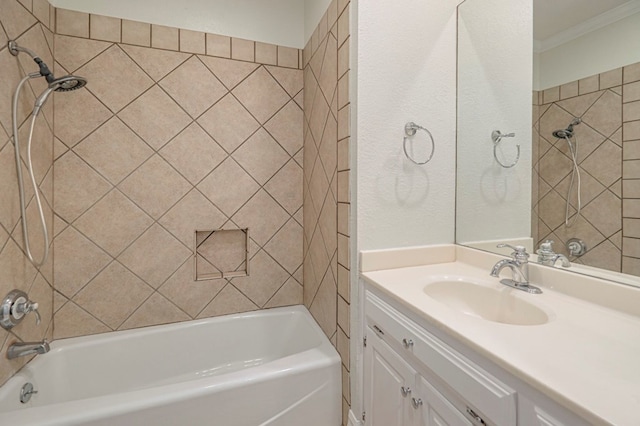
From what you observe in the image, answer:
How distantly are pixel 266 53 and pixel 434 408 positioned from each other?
205 cm

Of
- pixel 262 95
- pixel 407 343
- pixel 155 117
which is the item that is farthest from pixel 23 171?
pixel 407 343

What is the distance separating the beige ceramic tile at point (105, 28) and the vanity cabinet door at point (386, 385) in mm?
2049

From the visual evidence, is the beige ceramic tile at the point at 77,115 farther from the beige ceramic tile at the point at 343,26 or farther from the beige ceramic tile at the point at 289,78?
the beige ceramic tile at the point at 343,26

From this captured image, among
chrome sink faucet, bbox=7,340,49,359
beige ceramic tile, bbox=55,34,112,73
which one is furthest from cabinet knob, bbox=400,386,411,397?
beige ceramic tile, bbox=55,34,112,73

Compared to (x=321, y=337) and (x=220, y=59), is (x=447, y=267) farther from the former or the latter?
(x=220, y=59)

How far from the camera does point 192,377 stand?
1.69 metres

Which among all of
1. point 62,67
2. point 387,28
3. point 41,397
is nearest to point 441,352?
point 387,28

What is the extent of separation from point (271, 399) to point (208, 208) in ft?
3.70

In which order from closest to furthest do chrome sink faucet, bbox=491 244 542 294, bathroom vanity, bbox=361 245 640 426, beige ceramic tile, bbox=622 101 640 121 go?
bathroom vanity, bbox=361 245 640 426 → beige ceramic tile, bbox=622 101 640 121 → chrome sink faucet, bbox=491 244 542 294

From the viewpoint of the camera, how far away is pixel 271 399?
1256 mm

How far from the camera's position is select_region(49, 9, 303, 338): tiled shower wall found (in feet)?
5.12

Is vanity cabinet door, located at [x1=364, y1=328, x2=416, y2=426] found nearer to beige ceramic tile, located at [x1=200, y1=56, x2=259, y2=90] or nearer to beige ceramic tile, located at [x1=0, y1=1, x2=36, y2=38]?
beige ceramic tile, located at [x1=200, y1=56, x2=259, y2=90]

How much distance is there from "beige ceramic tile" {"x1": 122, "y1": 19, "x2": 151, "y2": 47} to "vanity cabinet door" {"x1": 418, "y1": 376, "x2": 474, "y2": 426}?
215 centimetres

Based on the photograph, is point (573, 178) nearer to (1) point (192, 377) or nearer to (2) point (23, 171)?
(1) point (192, 377)
